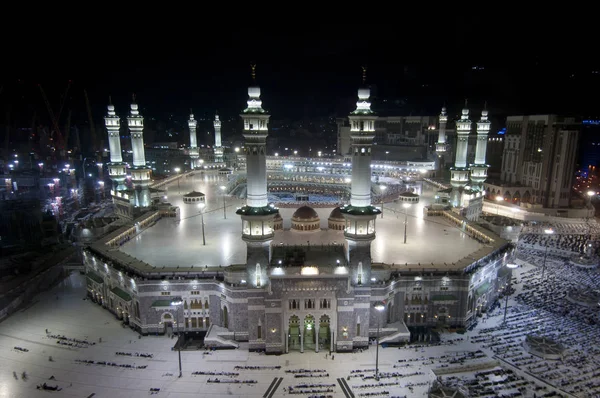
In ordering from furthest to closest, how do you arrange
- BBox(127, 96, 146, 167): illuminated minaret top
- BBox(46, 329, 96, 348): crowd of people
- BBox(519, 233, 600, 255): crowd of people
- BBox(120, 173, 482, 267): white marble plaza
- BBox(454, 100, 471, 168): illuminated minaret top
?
BBox(454, 100, 471, 168): illuminated minaret top < BBox(127, 96, 146, 167): illuminated minaret top < BBox(519, 233, 600, 255): crowd of people < BBox(120, 173, 482, 267): white marble plaza < BBox(46, 329, 96, 348): crowd of people

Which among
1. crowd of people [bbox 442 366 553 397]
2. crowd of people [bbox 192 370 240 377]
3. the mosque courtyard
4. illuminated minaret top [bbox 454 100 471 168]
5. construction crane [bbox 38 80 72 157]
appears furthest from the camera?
construction crane [bbox 38 80 72 157]

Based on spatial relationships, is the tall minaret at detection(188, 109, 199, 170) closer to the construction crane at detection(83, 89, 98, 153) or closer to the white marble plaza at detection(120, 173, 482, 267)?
the white marble plaza at detection(120, 173, 482, 267)

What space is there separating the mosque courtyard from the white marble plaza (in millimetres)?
5670

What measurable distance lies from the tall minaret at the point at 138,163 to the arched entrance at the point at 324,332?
92.2 feet

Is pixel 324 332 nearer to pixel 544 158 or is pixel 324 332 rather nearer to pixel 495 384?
pixel 495 384

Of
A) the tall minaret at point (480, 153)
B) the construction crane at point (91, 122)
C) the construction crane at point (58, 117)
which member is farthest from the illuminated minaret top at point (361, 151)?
the construction crane at point (91, 122)

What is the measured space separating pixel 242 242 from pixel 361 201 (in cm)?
1284

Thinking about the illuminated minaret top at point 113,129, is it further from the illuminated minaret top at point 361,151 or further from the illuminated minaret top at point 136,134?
the illuminated minaret top at point 361,151

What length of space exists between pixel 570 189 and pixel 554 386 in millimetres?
45646

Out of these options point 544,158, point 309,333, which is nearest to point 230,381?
point 309,333

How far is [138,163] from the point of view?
44.6m

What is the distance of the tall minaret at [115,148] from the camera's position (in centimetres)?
4509

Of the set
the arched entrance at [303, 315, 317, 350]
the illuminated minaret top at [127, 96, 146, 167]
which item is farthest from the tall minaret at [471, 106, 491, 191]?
the illuminated minaret top at [127, 96, 146, 167]

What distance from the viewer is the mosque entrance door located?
24.8 metres
